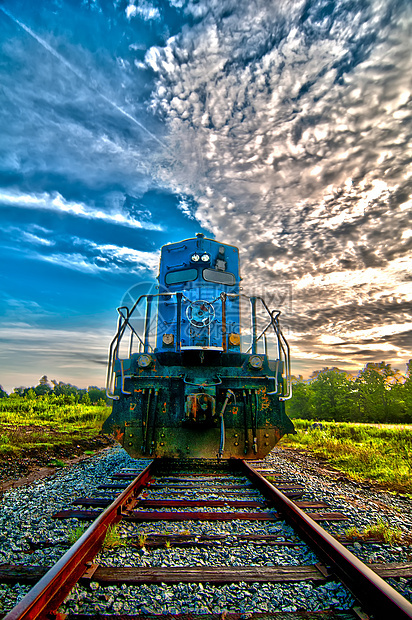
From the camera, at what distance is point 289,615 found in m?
1.90

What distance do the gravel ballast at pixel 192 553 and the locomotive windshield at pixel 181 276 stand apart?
4018 millimetres

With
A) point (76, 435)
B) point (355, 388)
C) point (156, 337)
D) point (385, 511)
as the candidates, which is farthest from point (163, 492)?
point (355, 388)

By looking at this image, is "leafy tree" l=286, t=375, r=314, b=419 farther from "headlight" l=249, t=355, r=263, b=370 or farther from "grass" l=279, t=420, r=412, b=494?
"headlight" l=249, t=355, r=263, b=370

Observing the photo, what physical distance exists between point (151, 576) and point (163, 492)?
194cm

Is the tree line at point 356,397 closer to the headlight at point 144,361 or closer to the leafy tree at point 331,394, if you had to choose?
the leafy tree at point 331,394

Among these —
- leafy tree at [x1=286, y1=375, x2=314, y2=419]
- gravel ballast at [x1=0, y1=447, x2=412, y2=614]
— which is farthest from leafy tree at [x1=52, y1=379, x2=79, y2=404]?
gravel ballast at [x1=0, y1=447, x2=412, y2=614]

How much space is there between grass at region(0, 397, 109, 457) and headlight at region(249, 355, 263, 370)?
4.83 metres

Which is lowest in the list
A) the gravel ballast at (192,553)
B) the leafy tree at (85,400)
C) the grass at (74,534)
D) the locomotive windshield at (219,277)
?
the gravel ballast at (192,553)

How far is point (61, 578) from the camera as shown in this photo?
6.53ft

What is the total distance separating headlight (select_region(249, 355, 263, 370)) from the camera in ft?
16.9

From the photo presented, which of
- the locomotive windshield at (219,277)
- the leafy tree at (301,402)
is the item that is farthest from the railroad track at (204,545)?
the leafy tree at (301,402)

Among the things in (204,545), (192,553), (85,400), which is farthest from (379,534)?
(85,400)

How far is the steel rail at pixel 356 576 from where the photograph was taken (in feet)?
5.83

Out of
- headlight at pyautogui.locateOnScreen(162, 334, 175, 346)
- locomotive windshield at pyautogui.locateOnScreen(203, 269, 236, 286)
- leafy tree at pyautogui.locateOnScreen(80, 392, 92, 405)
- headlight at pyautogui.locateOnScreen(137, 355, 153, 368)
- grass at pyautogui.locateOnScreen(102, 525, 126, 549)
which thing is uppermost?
locomotive windshield at pyautogui.locateOnScreen(203, 269, 236, 286)
